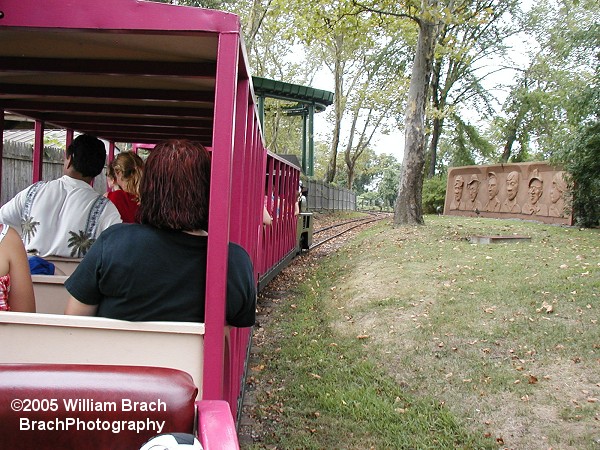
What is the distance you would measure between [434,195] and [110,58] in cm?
3007

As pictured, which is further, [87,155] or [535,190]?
[535,190]

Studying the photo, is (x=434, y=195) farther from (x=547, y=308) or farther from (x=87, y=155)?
(x=87, y=155)

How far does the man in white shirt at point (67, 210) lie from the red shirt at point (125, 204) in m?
0.73

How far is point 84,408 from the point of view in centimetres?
170

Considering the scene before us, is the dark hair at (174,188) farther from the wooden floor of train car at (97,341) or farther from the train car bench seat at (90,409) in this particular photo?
the train car bench seat at (90,409)

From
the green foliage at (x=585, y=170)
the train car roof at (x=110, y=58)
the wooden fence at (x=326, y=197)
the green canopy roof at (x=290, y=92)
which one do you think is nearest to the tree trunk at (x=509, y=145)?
the wooden fence at (x=326, y=197)

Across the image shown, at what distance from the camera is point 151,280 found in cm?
246

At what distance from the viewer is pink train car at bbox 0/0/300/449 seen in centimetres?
171

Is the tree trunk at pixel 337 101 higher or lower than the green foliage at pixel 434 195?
higher

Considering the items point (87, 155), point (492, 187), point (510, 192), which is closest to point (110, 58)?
point (87, 155)

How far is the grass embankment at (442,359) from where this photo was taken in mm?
4867

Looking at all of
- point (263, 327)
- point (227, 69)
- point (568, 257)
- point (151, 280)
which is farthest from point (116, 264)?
point (568, 257)

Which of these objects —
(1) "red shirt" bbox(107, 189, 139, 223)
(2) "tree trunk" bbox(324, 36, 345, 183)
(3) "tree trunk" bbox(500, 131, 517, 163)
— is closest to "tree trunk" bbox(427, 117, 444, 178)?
(3) "tree trunk" bbox(500, 131, 517, 163)

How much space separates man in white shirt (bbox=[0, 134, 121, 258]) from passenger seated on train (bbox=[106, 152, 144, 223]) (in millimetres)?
760
